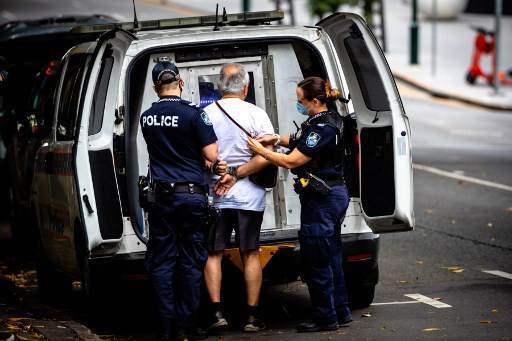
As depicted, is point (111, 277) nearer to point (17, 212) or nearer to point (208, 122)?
point (208, 122)

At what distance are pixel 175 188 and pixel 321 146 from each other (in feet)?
3.30

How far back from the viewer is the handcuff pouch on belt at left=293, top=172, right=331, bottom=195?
817 centimetres

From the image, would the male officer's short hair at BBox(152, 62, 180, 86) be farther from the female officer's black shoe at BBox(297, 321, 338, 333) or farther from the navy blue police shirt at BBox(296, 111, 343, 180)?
the female officer's black shoe at BBox(297, 321, 338, 333)

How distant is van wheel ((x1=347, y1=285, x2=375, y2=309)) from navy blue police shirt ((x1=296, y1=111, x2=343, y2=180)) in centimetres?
116

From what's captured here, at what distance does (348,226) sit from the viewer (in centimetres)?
862

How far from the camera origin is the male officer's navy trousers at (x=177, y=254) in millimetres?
7930

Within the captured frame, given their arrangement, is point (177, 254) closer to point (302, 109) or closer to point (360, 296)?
point (302, 109)

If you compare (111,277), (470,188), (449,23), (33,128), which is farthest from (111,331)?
(449,23)

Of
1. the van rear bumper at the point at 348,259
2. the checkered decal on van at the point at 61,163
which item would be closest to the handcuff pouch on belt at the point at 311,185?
the van rear bumper at the point at 348,259

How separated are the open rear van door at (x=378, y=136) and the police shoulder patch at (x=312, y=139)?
383 mm

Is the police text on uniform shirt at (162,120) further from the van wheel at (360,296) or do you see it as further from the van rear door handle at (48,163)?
the van wheel at (360,296)

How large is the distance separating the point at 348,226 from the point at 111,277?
168 centimetres

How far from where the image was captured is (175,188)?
26.0 ft

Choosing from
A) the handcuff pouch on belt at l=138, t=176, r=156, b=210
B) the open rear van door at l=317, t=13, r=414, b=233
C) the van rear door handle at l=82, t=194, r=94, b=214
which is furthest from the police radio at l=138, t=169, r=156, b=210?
the open rear van door at l=317, t=13, r=414, b=233
